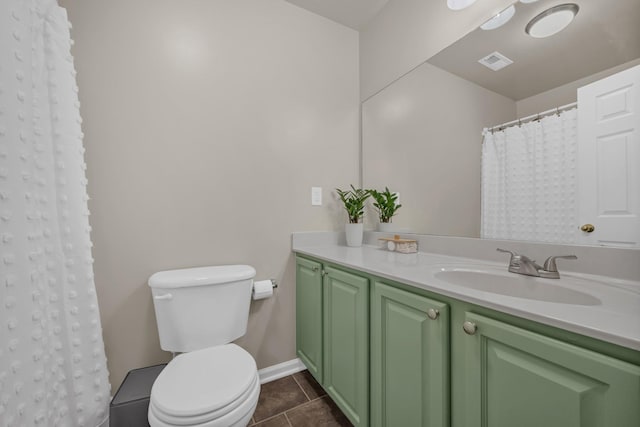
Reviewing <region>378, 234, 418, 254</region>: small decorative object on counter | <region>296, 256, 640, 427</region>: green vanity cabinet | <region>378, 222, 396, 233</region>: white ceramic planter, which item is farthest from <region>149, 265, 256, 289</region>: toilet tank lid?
<region>378, 222, 396, 233</region>: white ceramic planter

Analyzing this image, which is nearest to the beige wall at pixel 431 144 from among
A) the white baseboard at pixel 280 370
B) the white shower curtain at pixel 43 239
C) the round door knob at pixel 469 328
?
the round door knob at pixel 469 328

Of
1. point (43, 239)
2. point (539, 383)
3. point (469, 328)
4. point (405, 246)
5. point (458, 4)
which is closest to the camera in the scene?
point (539, 383)

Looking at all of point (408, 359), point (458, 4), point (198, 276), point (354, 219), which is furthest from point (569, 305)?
point (458, 4)

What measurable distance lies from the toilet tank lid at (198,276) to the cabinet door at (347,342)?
462mm

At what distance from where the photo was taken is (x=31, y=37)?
778 millimetres

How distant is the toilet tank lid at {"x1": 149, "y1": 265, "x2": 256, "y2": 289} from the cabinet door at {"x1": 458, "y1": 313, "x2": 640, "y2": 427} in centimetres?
102

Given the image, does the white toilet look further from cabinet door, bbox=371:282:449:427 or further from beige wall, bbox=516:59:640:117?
beige wall, bbox=516:59:640:117

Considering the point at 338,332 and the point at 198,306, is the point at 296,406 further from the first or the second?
the point at 198,306

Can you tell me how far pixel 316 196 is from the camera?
1765 millimetres

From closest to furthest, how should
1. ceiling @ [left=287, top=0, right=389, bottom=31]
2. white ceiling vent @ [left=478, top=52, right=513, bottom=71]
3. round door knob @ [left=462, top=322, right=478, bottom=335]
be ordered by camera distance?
round door knob @ [left=462, top=322, right=478, bottom=335], white ceiling vent @ [left=478, top=52, right=513, bottom=71], ceiling @ [left=287, top=0, right=389, bottom=31]

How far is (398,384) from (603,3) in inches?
59.3

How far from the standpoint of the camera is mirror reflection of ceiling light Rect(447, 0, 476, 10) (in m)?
1.21

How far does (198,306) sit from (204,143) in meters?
0.90

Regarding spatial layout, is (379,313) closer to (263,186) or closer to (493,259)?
(493,259)
